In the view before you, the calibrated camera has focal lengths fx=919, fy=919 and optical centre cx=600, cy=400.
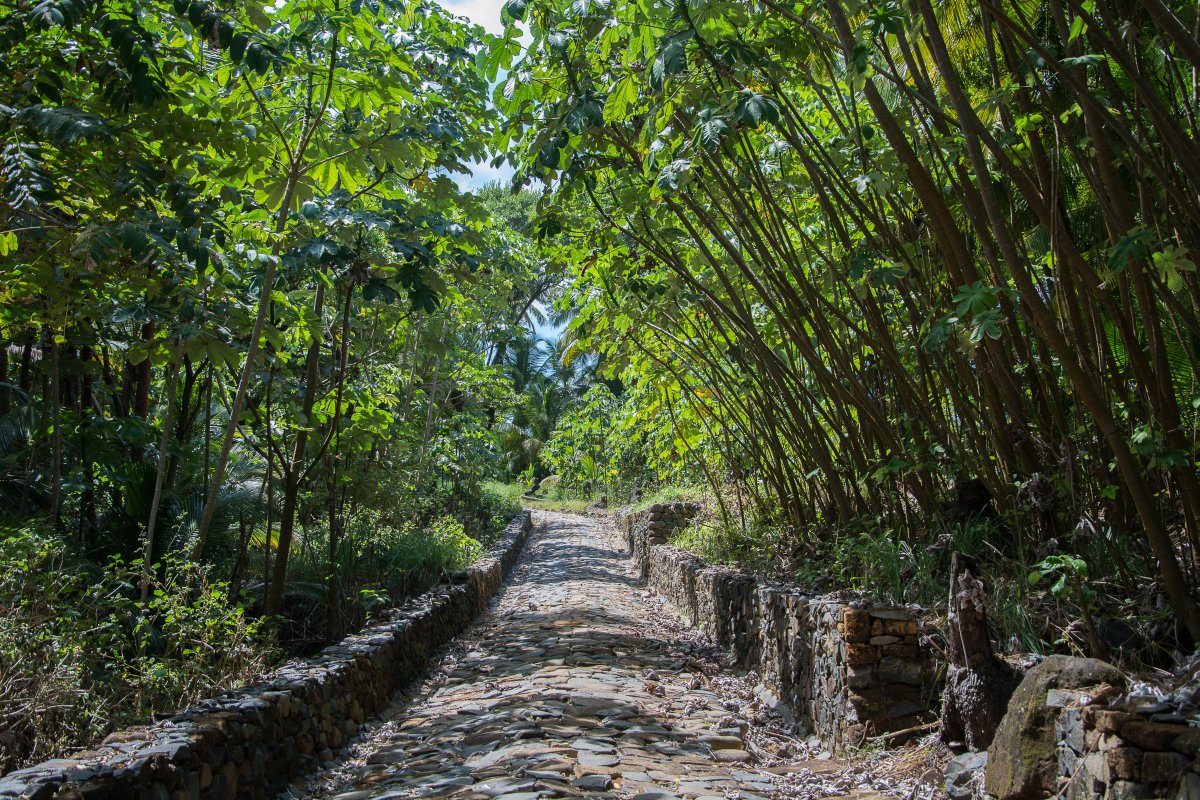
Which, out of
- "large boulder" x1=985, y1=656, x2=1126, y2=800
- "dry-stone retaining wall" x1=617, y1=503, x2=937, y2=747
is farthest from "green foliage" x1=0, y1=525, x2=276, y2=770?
"large boulder" x1=985, y1=656, x2=1126, y2=800

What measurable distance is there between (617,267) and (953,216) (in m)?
3.09

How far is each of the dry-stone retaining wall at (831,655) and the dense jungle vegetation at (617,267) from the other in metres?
0.45

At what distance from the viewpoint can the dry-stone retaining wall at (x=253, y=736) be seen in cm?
295

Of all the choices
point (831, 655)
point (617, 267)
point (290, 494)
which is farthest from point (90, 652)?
point (617, 267)

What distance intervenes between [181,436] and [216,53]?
2943mm

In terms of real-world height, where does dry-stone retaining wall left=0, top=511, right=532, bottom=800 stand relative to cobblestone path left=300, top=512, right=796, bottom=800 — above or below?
above

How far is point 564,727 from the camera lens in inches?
195

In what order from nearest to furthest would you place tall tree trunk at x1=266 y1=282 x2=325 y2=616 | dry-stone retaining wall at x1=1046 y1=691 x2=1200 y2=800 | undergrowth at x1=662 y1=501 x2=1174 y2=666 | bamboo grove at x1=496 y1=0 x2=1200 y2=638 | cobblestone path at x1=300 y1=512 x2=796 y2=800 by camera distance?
dry-stone retaining wall at x1=1046 y1=691 x2=1200 y2=800
bamboo grove at x1=496 y1=0 x2=1200 y2=638
undergrowth at x1=662 y1=501 x2=1174 y2=666
cobblestone path at x1=300 y1=512 x2=796 y2=800
tall tree trunk at x1=266 y1=282 x2=325 y2=616

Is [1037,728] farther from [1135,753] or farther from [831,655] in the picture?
[831,655]

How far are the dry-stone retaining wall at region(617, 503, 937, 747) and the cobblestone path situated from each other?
1.37 feet

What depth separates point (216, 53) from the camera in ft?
18.2

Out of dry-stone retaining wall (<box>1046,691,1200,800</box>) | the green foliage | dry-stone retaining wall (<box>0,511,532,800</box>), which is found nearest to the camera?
dry-stone retaining wall (<box>1046,691,1200,800</box>)

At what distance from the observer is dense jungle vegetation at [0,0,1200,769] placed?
365 centimetres

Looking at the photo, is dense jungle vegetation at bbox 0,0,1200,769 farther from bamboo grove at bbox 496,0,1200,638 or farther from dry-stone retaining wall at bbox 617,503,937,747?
dry-stone retaining wall at bbox 617,503,937,747
